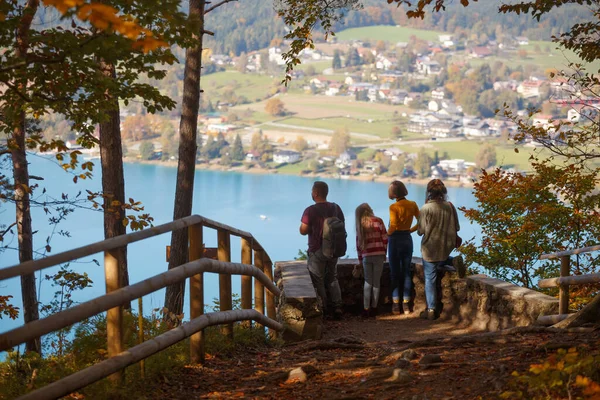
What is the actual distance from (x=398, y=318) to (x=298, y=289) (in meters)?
2.02

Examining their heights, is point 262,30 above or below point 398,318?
above

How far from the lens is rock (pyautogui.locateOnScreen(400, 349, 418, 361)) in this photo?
4.94 m

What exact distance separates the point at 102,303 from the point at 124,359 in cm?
38

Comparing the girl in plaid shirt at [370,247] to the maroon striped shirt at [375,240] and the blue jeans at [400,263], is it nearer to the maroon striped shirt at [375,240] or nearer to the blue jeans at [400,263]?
the maroon striped shirt at [375,240]

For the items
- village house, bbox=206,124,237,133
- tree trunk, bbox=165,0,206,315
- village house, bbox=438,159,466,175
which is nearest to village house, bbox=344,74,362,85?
village house, bbox=206,124,237,133

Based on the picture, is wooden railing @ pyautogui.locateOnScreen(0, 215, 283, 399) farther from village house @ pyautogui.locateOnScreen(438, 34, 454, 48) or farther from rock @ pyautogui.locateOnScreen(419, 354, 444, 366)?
village house @ pyautogui.locateOnScreen(438, 34, 454, 48)

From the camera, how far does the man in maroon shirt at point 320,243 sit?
7.95m

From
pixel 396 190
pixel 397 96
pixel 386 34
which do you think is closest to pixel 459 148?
pixel 397 96

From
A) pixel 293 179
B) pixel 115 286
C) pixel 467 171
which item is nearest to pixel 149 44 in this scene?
pixel 115 286

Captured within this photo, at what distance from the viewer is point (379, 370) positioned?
462cm

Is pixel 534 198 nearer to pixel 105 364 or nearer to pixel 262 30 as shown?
pixel 105 364

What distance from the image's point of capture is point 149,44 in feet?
7.84

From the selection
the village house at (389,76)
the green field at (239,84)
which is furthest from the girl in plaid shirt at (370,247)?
the village house at (389,76)

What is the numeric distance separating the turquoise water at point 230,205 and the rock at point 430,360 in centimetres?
3774
